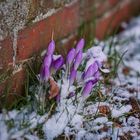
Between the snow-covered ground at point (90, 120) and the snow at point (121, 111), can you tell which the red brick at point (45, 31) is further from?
the snow at point (121, 111)

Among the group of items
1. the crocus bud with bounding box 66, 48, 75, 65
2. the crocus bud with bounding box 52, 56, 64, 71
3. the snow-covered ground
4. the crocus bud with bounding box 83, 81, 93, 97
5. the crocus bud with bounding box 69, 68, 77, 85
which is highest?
the crocus bud with bounding box 66, 48, 75, 65

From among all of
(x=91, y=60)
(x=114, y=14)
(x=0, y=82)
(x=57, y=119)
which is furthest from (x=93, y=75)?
(x=114, y=14)

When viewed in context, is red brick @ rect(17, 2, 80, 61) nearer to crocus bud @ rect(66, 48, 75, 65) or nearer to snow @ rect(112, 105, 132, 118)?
crocus bud @ rect(66, 48, 75, 65)

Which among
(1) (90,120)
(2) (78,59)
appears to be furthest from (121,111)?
(2) (78,59)

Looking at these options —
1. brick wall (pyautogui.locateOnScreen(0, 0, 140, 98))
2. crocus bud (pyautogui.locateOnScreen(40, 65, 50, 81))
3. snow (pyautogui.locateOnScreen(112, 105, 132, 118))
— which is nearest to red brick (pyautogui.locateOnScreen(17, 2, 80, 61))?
brick wall (pyautogui.locateOnScreen(0, 0, 140, 98))

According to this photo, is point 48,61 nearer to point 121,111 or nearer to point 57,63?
point 57,63

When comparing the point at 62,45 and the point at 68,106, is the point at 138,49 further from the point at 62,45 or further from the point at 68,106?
the point at 68,106
